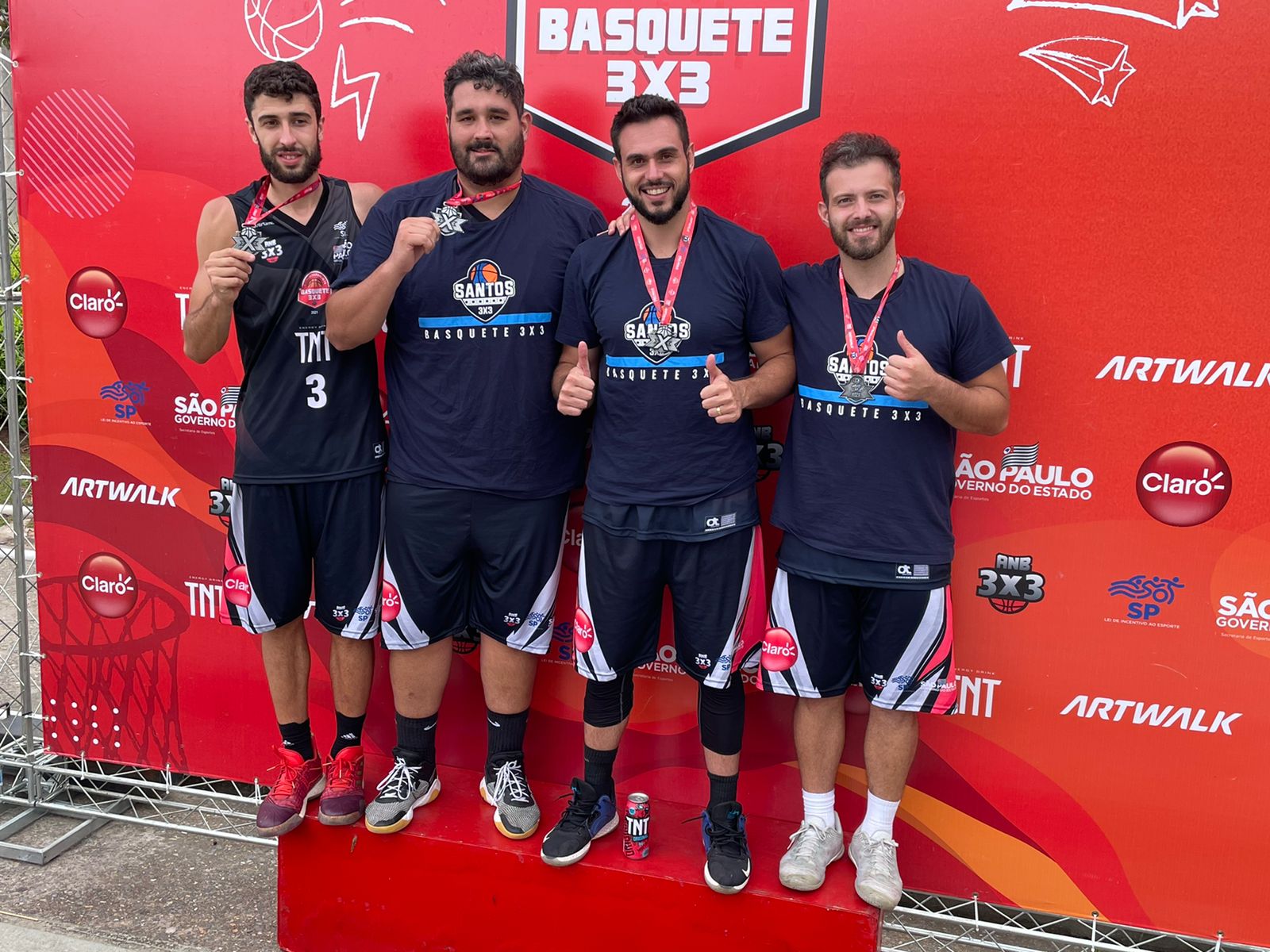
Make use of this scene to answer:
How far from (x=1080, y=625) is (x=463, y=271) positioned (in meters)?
2.06

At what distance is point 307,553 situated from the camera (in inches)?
115

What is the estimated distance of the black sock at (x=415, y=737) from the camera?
2.97 metres

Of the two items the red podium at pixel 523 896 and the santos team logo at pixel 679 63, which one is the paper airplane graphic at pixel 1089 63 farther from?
the red podium at pixel 523 896

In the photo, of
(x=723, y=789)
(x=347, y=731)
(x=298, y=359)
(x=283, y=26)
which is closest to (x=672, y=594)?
(x=723, y=789)

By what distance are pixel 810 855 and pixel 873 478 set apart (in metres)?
1.04

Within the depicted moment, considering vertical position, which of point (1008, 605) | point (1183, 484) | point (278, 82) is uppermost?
point (278, 82)

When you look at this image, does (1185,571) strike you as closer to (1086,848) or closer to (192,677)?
(1086,848)

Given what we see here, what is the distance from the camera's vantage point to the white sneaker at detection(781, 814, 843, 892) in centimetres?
263

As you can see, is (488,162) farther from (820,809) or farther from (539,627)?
(820,809)

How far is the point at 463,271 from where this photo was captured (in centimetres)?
271

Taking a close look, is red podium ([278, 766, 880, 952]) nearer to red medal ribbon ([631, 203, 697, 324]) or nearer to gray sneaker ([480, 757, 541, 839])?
gray sneaker ([480, 757, 541, 839])

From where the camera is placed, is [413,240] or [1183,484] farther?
[1183,484]

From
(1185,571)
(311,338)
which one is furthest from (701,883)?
(311,338)

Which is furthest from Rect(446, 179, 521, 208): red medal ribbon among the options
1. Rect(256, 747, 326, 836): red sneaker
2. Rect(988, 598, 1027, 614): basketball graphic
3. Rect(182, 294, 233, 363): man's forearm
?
Rect(988, 598, 1027, 614): basketball graphic
